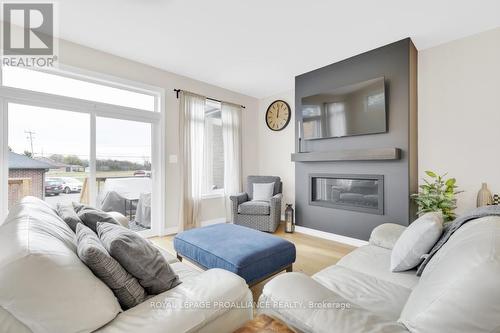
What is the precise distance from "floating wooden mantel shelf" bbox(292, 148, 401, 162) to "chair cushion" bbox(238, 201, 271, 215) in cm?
93

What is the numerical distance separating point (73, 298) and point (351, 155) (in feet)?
10.3

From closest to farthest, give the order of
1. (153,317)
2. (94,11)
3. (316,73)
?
(153,317) < (94,11) < (316,73)

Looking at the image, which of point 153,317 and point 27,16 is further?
point 27,16

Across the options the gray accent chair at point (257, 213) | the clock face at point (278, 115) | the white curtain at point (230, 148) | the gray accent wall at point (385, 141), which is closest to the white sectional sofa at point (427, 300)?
the gray accent wall at point (385, 141)

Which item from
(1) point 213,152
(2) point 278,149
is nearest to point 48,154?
(1) point 213,152

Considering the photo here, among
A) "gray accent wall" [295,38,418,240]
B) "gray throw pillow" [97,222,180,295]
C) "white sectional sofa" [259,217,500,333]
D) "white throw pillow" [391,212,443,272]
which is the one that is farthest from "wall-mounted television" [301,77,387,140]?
"gray throw pillow" [97,222,180,295]

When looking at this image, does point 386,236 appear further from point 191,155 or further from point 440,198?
point 191,155

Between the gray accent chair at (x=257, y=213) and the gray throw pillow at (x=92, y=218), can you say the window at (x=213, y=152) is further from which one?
the gray throw pillow at (x=92, y=218)

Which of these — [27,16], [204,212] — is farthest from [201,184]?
[27,16]

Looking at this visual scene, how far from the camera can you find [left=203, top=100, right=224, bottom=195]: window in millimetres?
4273

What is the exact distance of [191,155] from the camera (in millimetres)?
3867

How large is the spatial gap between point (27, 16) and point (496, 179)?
206 inches

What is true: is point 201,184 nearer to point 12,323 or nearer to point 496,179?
point 12,323

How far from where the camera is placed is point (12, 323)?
2.23ft
